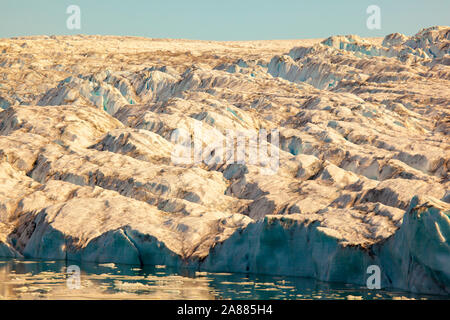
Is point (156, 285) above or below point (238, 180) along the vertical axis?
below

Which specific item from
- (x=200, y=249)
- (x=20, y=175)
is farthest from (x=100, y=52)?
(x=200, y=249)

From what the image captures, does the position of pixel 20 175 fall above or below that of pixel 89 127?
below

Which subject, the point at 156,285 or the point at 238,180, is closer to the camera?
the point at 156,285

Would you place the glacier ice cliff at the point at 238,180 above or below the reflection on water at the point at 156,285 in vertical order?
above

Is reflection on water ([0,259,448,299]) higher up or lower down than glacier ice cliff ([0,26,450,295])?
lower down

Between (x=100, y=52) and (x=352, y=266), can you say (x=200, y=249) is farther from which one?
(x=100, y=52)

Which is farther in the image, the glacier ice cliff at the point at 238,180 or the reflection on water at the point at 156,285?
the glacier ice cliff at the point at 238,180
